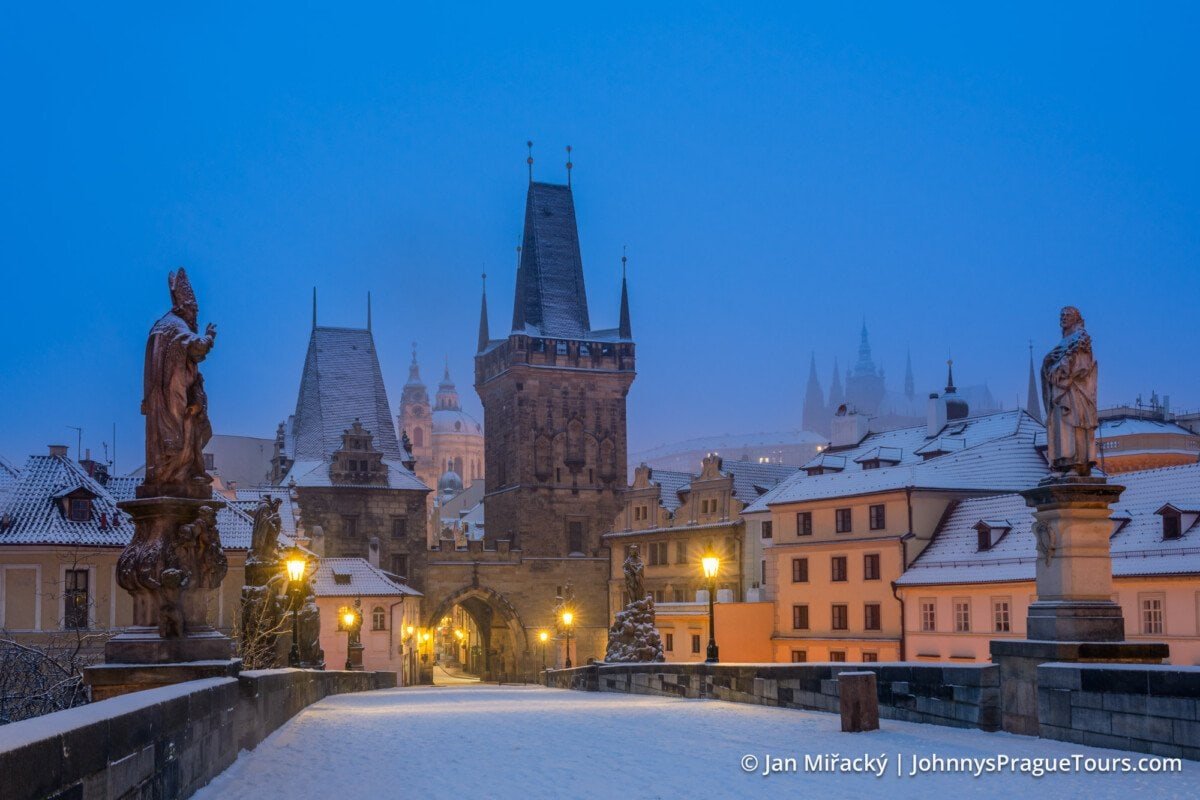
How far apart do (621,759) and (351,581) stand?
5171 centimetres

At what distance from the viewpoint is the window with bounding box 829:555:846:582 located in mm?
48656

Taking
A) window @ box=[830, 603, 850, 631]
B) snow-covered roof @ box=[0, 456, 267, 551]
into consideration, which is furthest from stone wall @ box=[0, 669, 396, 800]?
window @ box=[830, 603, 850, 631]

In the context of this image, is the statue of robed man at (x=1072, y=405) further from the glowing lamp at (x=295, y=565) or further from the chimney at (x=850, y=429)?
the chimney at (x=850, y=429)

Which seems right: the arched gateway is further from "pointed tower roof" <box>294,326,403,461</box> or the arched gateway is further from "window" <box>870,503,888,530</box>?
"window" <box>870,503,888,530</box>

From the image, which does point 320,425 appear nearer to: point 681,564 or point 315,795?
point 681,564

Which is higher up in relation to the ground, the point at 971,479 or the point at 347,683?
the point at 971,479

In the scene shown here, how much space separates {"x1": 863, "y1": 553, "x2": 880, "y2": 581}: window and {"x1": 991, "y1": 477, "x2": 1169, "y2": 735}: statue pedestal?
34.1 metres

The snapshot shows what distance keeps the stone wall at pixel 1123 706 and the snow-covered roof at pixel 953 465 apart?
3308 centimetres

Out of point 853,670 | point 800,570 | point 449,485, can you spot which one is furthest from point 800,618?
point 449,485

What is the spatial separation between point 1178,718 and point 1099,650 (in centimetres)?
207

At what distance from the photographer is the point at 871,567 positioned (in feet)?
155

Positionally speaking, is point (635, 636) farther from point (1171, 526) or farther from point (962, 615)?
point (962, 615)

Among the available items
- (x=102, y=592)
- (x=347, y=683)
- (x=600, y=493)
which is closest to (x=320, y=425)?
(x=600, y=493)

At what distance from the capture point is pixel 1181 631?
3466 centimetres
